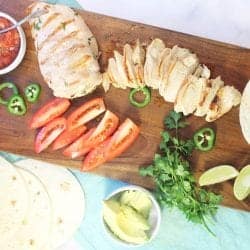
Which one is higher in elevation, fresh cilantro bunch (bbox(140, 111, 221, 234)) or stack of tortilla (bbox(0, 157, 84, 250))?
fresh cilantro bunch (bbox(140, 111, 221, 234))

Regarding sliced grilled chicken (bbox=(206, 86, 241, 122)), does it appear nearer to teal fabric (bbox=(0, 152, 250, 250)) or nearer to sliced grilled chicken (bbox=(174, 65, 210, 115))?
sliced grilled chicken (bbox=(174, 65, 210, 115))

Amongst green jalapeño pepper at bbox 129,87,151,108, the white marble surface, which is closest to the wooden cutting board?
green jalapeño pepper at bbox 129,87,151,108

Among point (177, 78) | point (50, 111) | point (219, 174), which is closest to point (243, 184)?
point (219, 174)

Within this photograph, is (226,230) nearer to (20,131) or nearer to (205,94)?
(205,94)

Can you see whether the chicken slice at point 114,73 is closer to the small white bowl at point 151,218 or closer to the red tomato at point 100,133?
the red tomato at point 100,133

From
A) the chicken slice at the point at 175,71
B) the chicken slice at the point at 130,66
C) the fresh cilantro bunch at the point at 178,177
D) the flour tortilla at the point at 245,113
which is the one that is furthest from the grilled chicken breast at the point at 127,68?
the flour tortilla at the point at 245,113

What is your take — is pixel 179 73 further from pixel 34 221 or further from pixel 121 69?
pixel 34 221

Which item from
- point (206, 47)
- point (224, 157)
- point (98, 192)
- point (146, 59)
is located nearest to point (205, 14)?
point (206, 47)
